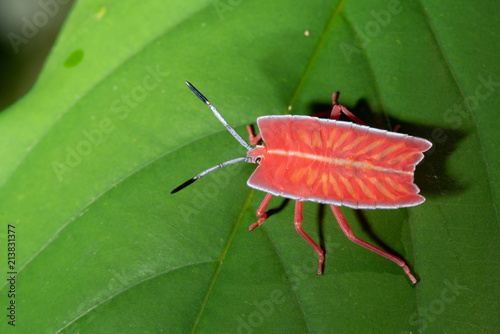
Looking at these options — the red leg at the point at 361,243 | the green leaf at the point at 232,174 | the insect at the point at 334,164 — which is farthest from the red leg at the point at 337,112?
the red leg at the point at 361,243

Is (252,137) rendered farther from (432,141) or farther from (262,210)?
(432,141)

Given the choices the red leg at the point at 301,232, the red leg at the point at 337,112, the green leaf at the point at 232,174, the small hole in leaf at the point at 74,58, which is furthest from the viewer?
the small hole in leaf at the point at 74,58

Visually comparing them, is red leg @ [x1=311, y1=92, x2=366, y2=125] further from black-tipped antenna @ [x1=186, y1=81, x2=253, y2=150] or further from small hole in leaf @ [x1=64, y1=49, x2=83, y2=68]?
small hole in leaf @ [x1=64, y1=49, x2=83, y2=68]

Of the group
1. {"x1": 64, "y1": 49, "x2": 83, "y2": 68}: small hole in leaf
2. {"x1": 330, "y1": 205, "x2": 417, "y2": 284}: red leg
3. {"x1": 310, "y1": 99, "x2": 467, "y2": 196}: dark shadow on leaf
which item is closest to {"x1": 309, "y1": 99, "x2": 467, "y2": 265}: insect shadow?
{"x1": 310, "y1": 99, "x2": 467, "y2": 196}: dark shadow on leaf

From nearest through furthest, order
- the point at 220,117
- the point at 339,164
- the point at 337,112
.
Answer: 1. the point at 339,164
2. the point at 220,117
3. the point at 337,112

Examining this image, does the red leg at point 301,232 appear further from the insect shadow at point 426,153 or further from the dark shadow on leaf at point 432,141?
the dark shadow on leaf at point 432,141

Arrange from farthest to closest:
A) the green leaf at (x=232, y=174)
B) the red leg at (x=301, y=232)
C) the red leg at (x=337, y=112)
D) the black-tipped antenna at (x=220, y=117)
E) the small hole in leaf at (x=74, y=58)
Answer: the small hole in leaf at (x=74, y=58)
the red leg at (x=337, y=112)
the red leg at (x=301, y=232)
the black-tipped antenna at (x=220, y=117)
the green leaf at (x=232, y=174)

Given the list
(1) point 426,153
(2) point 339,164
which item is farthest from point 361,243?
(1) point 426,153
